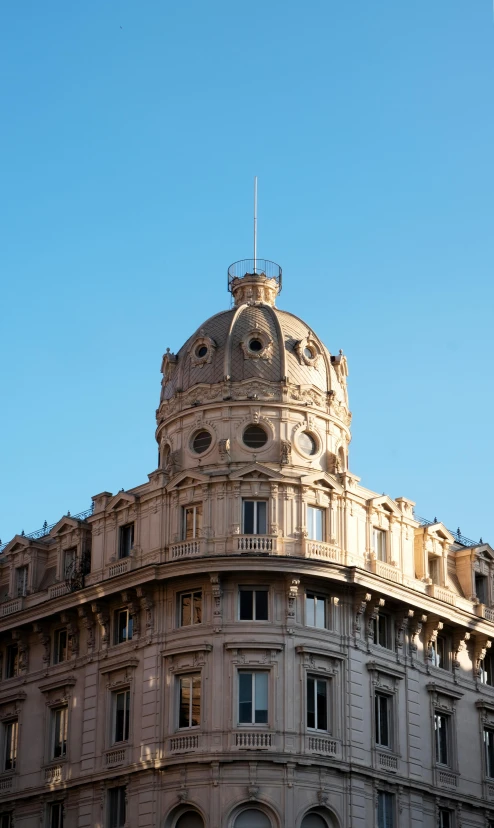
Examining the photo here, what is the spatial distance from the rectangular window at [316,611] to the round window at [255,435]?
7.79 m

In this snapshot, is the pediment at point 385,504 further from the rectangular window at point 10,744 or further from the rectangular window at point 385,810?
the rectangular window at point 10,744

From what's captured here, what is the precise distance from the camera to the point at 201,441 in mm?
81312

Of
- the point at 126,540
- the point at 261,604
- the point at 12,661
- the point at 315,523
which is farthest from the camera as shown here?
the point at 12,661

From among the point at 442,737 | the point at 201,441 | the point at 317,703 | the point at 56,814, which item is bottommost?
the point at 56,814

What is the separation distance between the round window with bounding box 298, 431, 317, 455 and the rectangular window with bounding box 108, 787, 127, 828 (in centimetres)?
1769

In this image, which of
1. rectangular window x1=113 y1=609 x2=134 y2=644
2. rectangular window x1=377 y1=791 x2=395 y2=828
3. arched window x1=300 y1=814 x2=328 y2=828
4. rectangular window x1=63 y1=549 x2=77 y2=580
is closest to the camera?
arched window x1=300 y1=814 x2=328 y2=828

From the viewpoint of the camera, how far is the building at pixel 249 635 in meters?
74.5

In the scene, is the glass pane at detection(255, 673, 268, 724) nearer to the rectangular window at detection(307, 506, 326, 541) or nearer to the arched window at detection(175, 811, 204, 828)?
the arched window at detection(175, 811, 204, 828)

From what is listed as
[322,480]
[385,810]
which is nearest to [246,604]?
[322,480]

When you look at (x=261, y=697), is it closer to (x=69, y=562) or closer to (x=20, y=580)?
(x=69, y=562)

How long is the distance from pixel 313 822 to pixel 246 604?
9.85 m

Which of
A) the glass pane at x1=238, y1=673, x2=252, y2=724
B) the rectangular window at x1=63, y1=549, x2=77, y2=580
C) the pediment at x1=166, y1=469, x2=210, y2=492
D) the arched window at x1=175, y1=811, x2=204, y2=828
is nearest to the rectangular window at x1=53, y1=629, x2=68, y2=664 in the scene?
the rectangular window at x1=63, y1=549, x2=77, y2=580

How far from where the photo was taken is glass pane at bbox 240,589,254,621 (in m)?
76.1

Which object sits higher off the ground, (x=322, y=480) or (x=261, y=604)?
(x=322, y=480)
